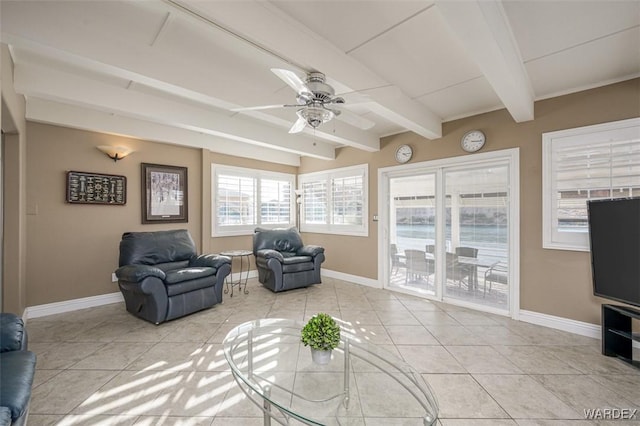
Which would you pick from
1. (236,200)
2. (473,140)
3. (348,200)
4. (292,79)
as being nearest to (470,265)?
(473,140)

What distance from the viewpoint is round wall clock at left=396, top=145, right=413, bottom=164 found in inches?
172

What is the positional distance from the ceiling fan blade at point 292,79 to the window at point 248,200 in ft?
10.6

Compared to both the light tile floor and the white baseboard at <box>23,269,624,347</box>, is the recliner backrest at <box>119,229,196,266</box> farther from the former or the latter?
the white baseboard at <box>23,269,624,347</box>

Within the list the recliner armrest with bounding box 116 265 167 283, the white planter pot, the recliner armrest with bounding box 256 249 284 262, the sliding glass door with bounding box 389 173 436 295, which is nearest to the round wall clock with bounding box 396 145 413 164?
the sliding glass door with bounding box 389 173 436 295

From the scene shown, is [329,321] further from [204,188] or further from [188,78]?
[204,188]

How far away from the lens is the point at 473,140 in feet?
12.0

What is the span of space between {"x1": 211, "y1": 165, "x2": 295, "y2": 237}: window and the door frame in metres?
2.27

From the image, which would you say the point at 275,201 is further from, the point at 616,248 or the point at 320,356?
the point at 616,248

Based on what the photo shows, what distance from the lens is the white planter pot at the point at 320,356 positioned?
171 cm

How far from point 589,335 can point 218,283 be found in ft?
14.3

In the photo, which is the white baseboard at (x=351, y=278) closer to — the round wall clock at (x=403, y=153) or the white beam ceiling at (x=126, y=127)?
the round wall clock at (x=403, y=153)

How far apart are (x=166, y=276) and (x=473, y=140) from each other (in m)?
4.32

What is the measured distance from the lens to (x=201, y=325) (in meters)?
3.15

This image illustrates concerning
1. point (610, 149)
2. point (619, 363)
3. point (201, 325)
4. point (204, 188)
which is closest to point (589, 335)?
point (619, 363)
